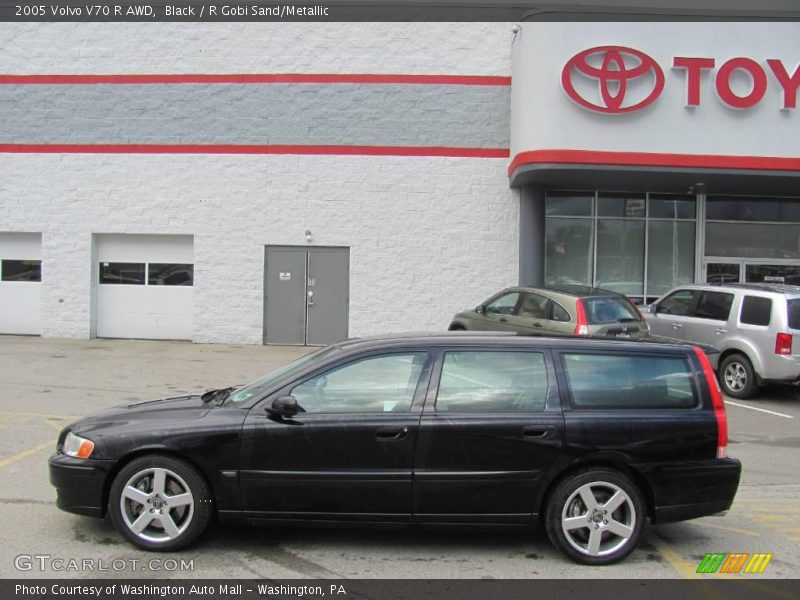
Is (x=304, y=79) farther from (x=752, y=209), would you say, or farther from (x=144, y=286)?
(x=752, y=209)

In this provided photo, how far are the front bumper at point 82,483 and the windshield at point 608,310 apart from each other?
7.44m

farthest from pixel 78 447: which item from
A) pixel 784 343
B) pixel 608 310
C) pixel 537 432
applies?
pixel 784 343

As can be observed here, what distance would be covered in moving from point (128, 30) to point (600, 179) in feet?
36.9

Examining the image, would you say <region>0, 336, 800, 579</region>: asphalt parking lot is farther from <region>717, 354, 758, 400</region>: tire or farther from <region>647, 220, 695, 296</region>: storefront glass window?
<region>647, 220, 695, 296</region>: storefront glass window

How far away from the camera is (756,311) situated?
1084 centimetres

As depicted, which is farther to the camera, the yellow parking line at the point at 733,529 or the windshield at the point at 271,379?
the yellow parking line at the point at 733,529

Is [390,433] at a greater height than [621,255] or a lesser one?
lesser

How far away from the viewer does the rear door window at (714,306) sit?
11359mm

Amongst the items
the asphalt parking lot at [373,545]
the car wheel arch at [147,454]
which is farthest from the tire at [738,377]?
the car wheel arch at [147,454]

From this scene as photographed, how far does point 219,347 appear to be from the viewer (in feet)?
52.0

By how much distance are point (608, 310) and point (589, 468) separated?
634 cm

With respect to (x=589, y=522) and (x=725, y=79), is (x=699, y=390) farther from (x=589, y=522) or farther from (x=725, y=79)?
(x=725, y=79)

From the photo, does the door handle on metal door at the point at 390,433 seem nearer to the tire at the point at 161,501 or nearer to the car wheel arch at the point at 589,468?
the car wheel arch at the point at 589,468

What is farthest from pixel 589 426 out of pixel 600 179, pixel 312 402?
pixel 600 179
